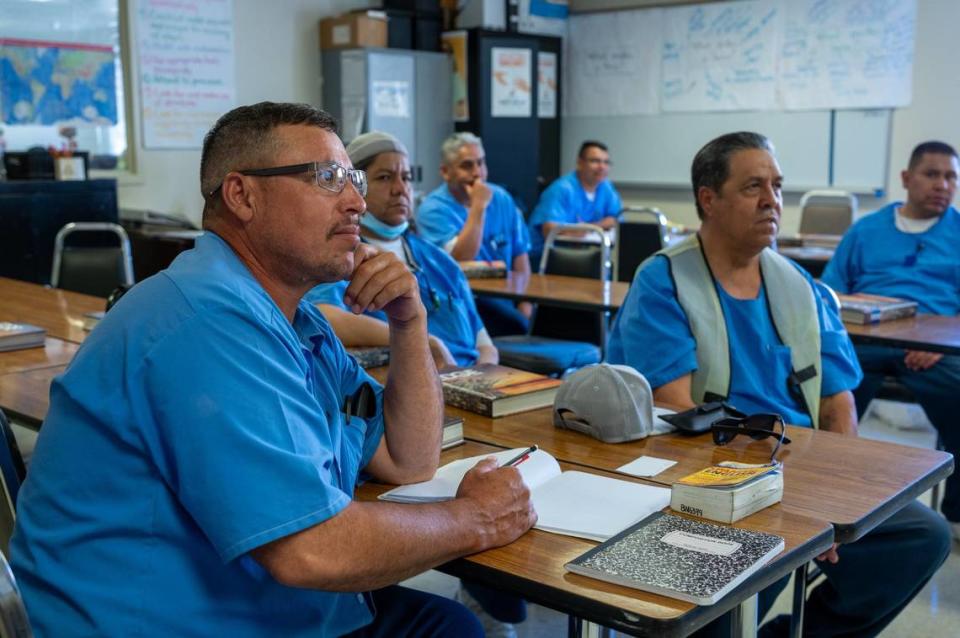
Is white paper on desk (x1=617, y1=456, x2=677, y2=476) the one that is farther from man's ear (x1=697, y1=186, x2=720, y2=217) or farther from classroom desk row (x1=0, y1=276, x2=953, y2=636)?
man's ear (x1=697, y1=186, x2=720, y2=217)

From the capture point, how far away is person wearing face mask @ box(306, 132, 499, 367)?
9.00 ft

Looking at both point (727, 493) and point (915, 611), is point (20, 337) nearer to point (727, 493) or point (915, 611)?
point (727, 493)

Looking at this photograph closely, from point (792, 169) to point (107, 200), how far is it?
4.66m

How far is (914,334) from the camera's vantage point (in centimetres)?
317

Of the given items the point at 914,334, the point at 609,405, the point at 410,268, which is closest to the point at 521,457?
the point at 609,405

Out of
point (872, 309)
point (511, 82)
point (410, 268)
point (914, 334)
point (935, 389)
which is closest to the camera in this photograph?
point (410, 268)

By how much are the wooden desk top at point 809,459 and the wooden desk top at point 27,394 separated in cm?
88

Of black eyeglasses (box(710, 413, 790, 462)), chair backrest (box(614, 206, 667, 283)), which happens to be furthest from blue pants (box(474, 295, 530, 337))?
black eyeglasses (box(710, 413, 790, 462))

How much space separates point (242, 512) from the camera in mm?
1177

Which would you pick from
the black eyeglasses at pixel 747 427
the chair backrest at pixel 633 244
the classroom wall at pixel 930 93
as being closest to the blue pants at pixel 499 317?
the chair backrest at pixel 633 244

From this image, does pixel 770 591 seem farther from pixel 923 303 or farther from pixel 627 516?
pixel 923 303

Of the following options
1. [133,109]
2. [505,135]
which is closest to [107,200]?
[133,109]

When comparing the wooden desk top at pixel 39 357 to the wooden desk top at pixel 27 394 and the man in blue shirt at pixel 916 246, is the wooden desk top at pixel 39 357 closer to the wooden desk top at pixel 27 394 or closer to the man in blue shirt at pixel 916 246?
the wooden desk top at pixel 27 394

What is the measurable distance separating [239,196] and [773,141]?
A: 6.68 m
